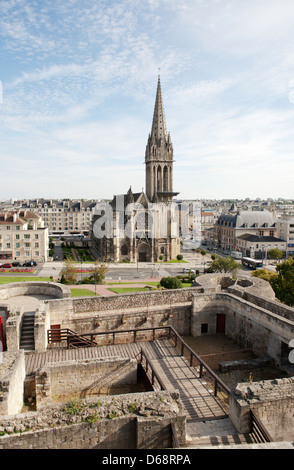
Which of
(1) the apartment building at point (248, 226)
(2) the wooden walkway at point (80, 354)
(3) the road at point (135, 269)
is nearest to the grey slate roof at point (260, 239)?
(1) the apartment building at point (248, 226)

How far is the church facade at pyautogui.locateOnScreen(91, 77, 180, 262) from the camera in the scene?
63.6 meters

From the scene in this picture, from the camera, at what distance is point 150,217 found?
65.6 metres

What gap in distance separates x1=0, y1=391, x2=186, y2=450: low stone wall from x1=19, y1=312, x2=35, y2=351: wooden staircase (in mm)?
6702

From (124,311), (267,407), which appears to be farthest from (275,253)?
(267,407)

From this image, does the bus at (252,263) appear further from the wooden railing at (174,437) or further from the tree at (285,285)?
the wooden railing at (174,437)

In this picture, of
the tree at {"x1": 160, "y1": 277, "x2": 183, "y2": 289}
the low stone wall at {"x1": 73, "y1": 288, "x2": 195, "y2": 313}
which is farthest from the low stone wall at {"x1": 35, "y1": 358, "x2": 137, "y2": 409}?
the tree at {"x1": 160, "y1": 277, "x2": 183, "y2": 289}

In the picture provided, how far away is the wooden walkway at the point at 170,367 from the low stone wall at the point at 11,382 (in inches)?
60.6

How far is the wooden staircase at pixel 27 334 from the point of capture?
13648 mm

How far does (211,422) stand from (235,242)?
71.5 meters

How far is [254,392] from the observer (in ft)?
28.8

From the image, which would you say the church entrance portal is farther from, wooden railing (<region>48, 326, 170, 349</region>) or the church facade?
wooden railing (<region>48, 326, 170, 349</region>)

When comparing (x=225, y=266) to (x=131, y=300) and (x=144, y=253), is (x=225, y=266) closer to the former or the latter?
(x=144, y=253)
